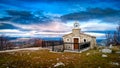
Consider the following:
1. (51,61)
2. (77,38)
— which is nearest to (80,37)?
(77,38)

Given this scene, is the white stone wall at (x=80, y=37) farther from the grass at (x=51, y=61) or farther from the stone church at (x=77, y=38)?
the grass at (x=51, y=61)

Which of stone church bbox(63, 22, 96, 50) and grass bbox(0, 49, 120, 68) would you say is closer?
grass bbox(0, 49, 120, 68)

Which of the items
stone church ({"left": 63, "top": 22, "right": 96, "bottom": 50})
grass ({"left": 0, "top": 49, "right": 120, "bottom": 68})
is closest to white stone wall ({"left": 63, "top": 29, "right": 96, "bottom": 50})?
stone church ({"left": 63, "top": 22, "right": 96, "bottom": 50})

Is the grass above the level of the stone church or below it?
below

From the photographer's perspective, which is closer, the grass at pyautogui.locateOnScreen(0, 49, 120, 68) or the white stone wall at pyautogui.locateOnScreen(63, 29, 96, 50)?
the grass at pyautogui.locateOnScreen(0, 49, 120, 68)

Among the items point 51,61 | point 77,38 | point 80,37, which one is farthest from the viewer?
point 77,38

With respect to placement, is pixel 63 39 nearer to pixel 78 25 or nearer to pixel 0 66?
pixel 78 25

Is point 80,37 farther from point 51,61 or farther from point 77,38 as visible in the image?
point 51,61

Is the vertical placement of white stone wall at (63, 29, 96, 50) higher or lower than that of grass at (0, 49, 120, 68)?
higher

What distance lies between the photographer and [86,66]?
14406 mm

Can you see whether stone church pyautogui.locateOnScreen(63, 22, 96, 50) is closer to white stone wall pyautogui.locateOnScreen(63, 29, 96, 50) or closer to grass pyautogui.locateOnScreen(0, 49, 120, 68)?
white stone wall pyautogui.locateOnScreen(63, 29, 96, 50)

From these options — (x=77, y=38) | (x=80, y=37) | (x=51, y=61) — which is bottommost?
(x=51, y=61)

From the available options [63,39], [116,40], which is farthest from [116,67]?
[116,40]

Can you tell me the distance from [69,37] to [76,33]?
1.93 metres
